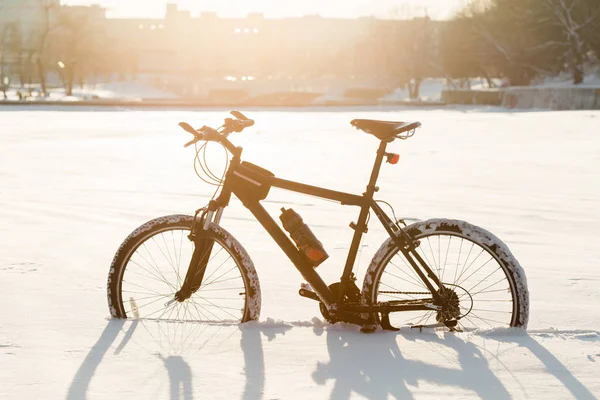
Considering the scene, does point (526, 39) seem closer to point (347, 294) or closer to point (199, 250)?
point (347, 294)

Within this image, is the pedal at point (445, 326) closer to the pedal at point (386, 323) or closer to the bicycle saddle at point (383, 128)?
the pedal at point (386, 323)

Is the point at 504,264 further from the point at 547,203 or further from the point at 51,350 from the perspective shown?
the point at 547,203

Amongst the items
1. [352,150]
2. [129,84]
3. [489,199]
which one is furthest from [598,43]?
[129,84]

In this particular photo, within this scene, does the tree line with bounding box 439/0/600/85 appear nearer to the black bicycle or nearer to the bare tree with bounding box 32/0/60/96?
the bare tree with bounding box 32/0/60/96

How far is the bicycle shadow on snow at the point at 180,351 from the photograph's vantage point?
3.68 m

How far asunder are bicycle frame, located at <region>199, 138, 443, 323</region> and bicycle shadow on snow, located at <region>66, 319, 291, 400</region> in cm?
38

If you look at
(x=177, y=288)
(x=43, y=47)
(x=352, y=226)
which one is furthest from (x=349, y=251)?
(x=43, y=47)

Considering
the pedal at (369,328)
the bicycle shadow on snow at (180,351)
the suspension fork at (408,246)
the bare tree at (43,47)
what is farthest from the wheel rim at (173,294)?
the bare tree at (43,47)

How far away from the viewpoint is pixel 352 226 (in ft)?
13.7

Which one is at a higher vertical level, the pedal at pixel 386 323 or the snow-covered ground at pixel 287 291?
the pedal at pixel 386 323

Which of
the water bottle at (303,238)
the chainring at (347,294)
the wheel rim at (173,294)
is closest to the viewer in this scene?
the water bottle at (303,238)

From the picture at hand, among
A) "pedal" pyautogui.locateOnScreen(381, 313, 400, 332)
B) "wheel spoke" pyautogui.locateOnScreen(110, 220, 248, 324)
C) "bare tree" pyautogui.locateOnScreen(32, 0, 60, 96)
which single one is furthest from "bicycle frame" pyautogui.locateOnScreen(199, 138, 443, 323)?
"bare tree" pyautogui.locateOnScreen(32, 0, 60, 96)

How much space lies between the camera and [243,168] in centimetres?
428

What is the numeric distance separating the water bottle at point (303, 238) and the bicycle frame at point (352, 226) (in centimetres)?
6
